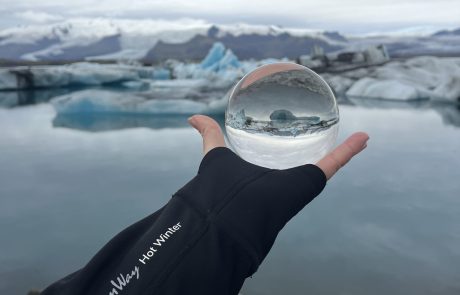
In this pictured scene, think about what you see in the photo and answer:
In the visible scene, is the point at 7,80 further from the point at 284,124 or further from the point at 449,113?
the point at 284,124

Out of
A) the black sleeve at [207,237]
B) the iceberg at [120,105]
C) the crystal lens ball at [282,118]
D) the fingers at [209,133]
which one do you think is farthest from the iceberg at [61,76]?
the black sleeve at [207,237]

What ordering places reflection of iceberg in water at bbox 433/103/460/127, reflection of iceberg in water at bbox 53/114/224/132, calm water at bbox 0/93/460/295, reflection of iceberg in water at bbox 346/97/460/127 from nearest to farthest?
1. calm water at bbox 0/93/460/295
2. reflection of iceberg in water at bbox 53/114/224/132
3. reflection of iceberg in water at bbox 433/103/460/127
4. reflection of iceberg in water at bbox 346/97/460/127

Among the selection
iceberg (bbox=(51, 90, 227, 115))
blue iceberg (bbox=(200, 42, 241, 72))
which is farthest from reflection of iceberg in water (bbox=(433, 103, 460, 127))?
blue iceberg (bbox=(200, 42, 241, 72))

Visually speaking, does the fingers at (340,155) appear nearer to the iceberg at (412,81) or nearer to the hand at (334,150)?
the hand at (334,150)

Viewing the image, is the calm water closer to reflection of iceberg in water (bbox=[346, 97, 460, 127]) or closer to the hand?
the hand

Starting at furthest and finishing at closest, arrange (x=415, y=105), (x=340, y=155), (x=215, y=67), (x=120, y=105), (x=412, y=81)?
(x=215, y=67) < (x=412, y=81) < (x=415, y=105) < (x=120, y=105) < (x=340, y=155)

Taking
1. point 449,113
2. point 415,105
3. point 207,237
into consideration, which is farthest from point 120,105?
point 207,237
